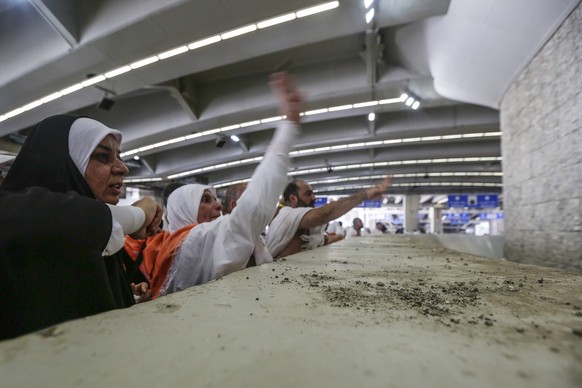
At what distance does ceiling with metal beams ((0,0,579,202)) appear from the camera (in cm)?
381

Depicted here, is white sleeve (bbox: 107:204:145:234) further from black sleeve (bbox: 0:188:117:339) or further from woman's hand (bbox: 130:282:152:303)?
woman's hand (bbox: 130:282:152:303)

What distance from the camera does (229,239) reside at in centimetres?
154

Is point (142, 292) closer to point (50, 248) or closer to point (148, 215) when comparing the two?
point (148, 215)

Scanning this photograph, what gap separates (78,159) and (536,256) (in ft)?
14.1

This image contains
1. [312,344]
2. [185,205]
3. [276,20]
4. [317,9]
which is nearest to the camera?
[312,344]

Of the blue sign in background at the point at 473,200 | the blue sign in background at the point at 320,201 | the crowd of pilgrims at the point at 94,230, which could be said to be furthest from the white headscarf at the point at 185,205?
the blue sign in background at the point at 473,200

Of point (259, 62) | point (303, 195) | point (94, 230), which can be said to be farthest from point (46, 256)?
point (259, 62)

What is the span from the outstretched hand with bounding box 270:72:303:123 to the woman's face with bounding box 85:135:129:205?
39.6 inches

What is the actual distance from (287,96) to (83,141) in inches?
46.3

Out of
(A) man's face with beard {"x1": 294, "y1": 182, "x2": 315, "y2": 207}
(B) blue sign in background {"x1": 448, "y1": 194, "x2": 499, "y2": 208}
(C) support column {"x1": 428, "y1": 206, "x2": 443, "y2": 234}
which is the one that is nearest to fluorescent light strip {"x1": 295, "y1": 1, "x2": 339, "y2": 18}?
(A) man's face with beard {"x1": 294, "y1": 182, "x2": 315, "y2": 207}

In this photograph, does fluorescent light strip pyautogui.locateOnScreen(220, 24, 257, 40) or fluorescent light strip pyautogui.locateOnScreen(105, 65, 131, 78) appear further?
fluorescent light strip pyautogui.locateOnScreen(105, 65, 131, 78)

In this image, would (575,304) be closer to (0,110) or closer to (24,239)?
(24,239)

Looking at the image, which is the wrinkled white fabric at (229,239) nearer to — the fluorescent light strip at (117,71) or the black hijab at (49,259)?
the black hijab at (49,259)

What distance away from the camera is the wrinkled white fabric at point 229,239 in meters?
1.53
